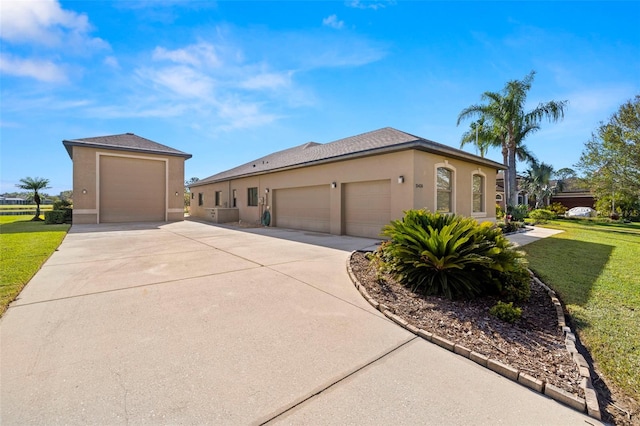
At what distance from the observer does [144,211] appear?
60.7ft

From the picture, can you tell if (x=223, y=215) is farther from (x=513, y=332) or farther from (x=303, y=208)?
(x=513, y=332)

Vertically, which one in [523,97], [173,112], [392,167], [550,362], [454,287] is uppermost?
[523,97]

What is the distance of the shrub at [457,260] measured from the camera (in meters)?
4.24

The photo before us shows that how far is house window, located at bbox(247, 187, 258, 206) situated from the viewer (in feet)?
58.3

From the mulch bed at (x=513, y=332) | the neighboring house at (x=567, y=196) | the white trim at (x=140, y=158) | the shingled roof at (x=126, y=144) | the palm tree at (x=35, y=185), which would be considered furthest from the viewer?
the neighboring house at (x=567, y=196)

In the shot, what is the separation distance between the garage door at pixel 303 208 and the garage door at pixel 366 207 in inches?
49.7

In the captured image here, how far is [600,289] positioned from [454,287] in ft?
9.95

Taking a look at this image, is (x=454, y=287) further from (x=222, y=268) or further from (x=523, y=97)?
(x=523, y=97)

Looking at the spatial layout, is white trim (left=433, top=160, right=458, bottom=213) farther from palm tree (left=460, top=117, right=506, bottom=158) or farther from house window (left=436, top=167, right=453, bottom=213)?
palm tree (left=460, top=117, right=506, bottom=158)

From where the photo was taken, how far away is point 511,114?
61.4 ft

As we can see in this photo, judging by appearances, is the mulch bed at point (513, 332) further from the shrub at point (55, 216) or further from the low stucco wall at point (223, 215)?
the shrub at point (55, 216)

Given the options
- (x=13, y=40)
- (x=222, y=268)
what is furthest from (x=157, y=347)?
(x=13, y=40)

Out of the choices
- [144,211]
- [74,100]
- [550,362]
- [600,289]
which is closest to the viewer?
[550,362]

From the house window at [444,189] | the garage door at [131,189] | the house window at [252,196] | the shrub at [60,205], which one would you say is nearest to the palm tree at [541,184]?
the house window at [444,189]
